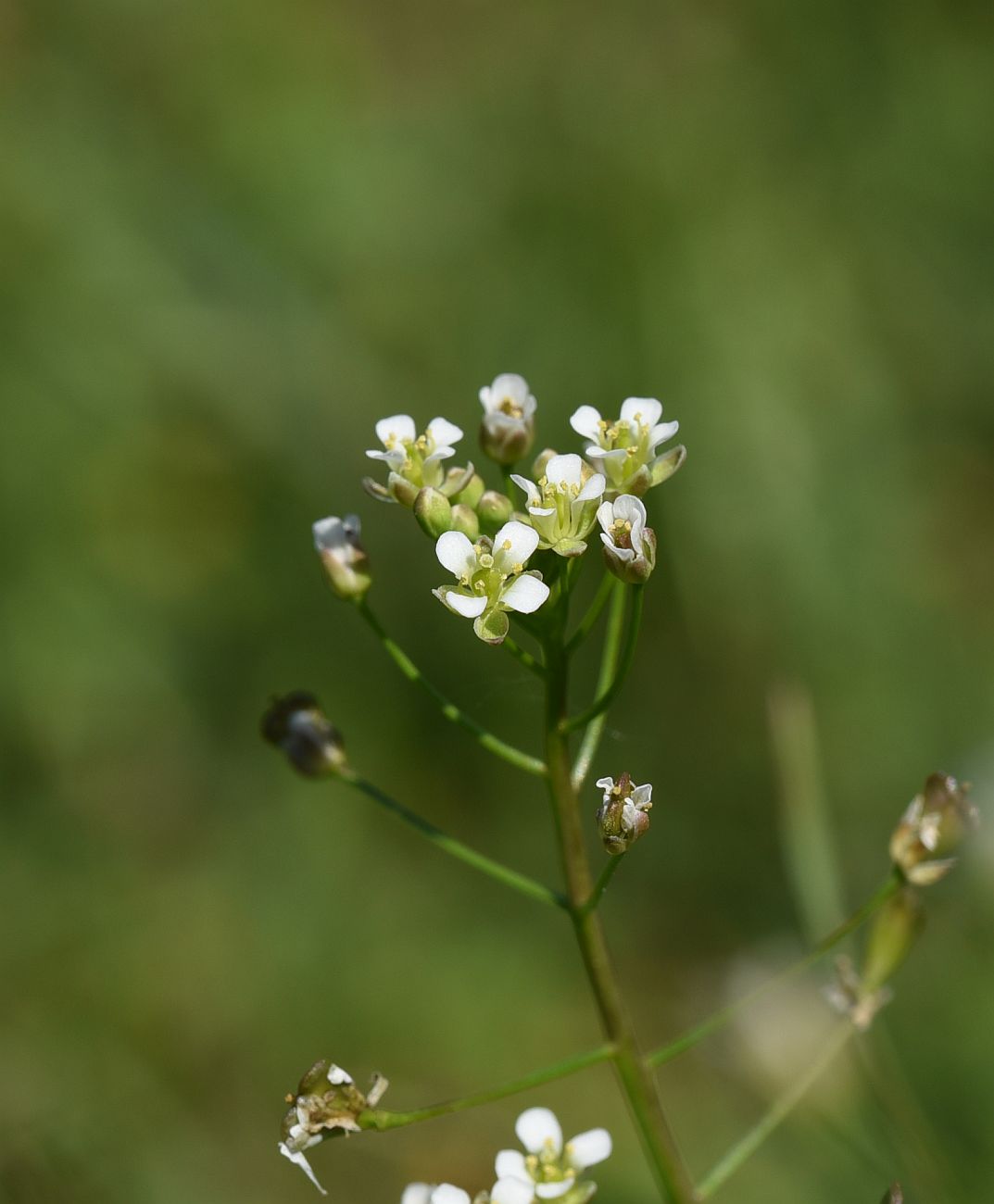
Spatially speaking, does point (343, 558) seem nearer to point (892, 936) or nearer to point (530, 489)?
point (530, 489)

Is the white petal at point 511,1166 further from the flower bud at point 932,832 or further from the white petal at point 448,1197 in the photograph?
the flower bud at point 932,832

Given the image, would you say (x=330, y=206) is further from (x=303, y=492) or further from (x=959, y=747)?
(x=959, y=747)

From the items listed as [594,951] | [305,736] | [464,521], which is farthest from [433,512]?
[594,951]

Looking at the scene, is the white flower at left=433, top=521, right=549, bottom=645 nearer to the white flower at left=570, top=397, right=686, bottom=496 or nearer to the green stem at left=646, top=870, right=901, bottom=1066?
the white flower at left=570, top=397, right=686, bottom=496

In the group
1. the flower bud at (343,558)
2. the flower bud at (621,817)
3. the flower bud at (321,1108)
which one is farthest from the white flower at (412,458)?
the flower bud at (321,1108)

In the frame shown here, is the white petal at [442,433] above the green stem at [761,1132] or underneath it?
above

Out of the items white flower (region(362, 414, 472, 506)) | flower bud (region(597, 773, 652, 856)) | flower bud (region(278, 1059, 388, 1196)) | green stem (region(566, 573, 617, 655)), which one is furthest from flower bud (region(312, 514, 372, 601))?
flower bud (region(278, 1059, 388, 1196))
